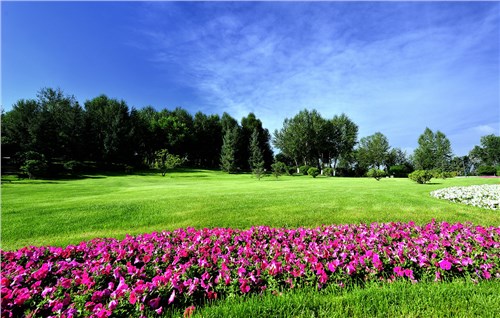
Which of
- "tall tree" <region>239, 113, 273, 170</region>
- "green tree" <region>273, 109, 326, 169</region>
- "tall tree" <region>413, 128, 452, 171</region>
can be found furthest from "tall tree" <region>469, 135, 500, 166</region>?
"tall tree" <region>239, 113, 273, 170</region>

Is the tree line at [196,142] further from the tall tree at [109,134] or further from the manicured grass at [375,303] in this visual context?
the manicured grass at [375,303]

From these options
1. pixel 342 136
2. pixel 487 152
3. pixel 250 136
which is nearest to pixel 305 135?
pixel 342 136

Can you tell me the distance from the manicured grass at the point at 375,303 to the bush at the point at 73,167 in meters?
45.7

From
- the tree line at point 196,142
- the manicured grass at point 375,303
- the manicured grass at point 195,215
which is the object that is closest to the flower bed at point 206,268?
the manicured grass at point 375,303

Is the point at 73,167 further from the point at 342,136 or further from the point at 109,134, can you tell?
the point at 342,136

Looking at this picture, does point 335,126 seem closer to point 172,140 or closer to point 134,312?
point 172,140

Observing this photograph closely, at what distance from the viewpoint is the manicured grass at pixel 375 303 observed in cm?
269

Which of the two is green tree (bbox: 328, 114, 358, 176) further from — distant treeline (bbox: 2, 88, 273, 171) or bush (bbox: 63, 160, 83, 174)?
bush (bbox: 63, 160, 83, 174)

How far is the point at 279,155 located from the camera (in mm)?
74812

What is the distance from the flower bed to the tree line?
33.3 metres

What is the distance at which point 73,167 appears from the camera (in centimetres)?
3988

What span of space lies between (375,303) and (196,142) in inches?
2520

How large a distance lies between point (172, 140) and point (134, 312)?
196 ft

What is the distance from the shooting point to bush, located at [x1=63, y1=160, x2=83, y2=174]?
127ft
